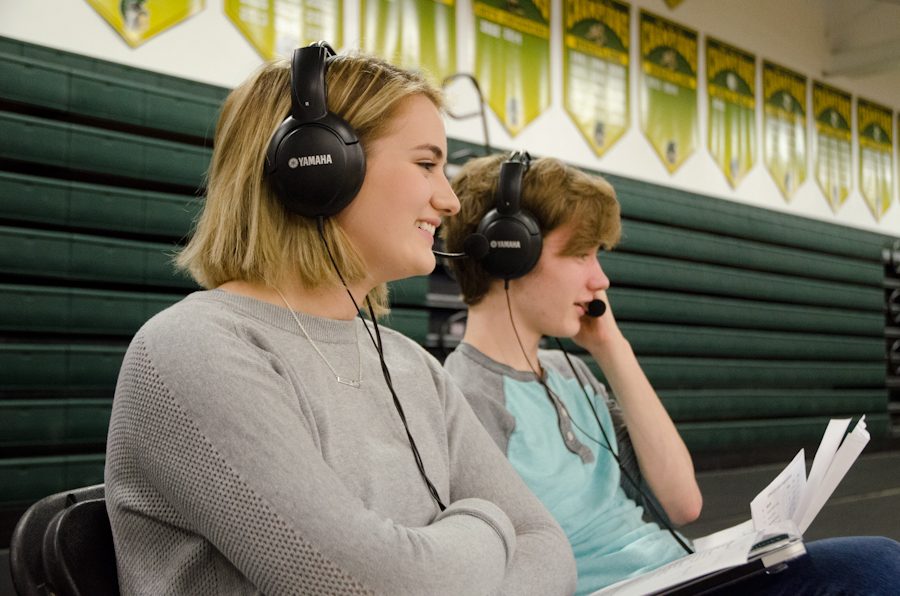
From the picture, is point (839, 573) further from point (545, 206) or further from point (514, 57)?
point (514, 57)

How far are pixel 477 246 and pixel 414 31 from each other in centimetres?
261

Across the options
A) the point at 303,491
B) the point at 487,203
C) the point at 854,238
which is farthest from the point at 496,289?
the point at 854,238

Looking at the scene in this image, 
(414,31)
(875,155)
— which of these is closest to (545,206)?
(414,31)

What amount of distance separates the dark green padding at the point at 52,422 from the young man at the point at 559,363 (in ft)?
5.59

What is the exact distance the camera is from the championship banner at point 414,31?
3.62 metres

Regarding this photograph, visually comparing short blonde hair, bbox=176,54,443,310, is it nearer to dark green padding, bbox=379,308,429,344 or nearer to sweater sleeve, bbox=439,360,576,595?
sweater sleeve, bbox=439,360,576,595

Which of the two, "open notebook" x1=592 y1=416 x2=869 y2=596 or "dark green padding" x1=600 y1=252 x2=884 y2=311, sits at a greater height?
"dark green padding" x1=600 y1=252 x2=884 y2=311

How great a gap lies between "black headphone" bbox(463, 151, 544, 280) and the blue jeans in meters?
0.66

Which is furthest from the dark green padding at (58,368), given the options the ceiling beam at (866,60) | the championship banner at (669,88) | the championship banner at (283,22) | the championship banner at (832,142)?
the ceiling beam at (866,60)

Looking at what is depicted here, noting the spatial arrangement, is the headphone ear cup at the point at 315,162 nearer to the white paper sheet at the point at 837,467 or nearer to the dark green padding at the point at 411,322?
the white paper sheet at the point at 837,467

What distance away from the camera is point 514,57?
426 cm

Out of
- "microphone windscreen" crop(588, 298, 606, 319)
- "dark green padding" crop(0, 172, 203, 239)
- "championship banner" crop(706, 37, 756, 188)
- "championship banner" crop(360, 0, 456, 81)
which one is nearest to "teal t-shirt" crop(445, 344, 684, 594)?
"microphone windscreen" crop(588, 298, 606, 319)

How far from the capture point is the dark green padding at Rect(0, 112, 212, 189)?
8.64ft

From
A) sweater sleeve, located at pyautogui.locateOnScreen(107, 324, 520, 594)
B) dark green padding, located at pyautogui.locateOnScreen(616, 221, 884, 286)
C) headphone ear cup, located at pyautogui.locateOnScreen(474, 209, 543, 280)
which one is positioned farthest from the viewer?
dark green padding, located at pyautogui.locateOnScreen(616, 221, 884, 286)
